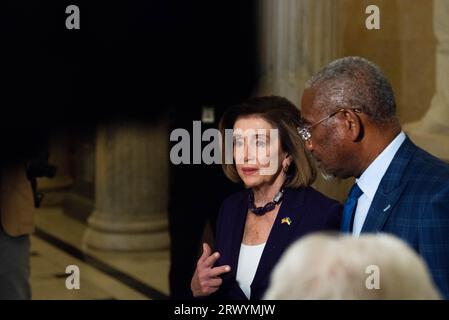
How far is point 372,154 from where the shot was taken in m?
2.31

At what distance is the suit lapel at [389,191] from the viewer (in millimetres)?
2256

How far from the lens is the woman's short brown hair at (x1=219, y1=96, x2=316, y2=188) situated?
2746 mm

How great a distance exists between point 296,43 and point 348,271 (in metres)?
3.44

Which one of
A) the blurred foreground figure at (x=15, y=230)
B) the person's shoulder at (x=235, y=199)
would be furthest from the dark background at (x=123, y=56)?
the person's shoulder at (x=235, y=199)

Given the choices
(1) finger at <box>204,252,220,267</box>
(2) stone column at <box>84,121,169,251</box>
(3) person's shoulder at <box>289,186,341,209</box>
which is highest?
(3) person's shoulder at <box>289,186,341,209</box>

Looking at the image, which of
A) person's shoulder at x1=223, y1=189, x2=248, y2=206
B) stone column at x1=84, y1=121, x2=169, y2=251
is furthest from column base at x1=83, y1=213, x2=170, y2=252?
person's shoulder at x1=223, y1=189, x2=248, y2=206

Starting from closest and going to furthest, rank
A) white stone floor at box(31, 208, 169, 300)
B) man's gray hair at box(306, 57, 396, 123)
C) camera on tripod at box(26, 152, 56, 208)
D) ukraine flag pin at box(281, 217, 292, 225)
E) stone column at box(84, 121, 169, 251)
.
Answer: man's gray hair at box(306, 57, 396, 123) < ukraine flag pin at box(281, 217, 292, 225) < camera on tripod at box(26, 152, 56, 208) < white stone floor at box(31, 208, 169, 300) < stone column at box(84, 121, 169, 251)

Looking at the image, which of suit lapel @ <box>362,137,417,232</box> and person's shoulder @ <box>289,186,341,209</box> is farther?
person's shoulder @ <box>289,186,341,209</box>

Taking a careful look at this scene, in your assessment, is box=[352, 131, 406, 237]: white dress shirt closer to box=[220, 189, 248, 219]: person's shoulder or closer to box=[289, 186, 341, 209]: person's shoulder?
box=[289, 186, 341, 209]: person's shoulder

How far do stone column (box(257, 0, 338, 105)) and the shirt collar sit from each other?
2.33m

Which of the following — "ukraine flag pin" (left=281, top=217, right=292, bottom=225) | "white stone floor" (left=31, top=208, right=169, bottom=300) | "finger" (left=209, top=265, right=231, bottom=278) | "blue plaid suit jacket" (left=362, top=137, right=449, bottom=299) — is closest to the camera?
"blue plaid suit jacket" (left=362, top=137, right=449, bottom=299)

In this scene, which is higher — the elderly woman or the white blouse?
the elderly woman

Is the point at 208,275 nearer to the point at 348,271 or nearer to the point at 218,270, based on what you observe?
the point at 218,270

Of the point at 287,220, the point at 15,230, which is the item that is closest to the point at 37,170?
the point at 15,230
